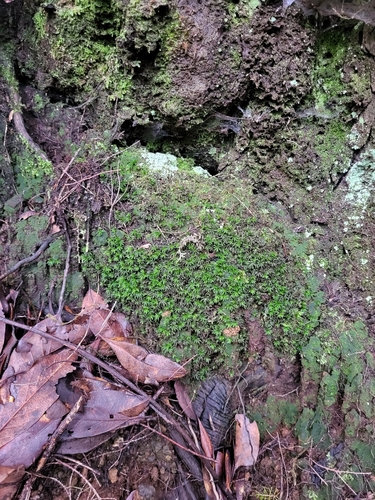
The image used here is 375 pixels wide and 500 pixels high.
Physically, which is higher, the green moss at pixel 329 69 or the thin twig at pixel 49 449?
the green moss at pixel 329 69

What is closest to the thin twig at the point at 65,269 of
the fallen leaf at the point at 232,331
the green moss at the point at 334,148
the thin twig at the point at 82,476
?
the thin twig at the point at 82,476

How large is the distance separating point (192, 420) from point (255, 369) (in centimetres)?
44

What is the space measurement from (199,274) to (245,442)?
0.89 metres

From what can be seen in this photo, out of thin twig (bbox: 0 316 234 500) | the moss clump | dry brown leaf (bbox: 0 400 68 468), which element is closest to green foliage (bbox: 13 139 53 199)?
the moss clump

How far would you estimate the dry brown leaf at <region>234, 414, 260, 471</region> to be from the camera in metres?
1.80

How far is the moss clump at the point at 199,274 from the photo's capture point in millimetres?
1972

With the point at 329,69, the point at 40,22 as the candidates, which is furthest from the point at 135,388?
the point at 40,22

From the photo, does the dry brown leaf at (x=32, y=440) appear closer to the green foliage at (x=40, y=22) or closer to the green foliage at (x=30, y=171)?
the green foliage at (x=30, y=171)

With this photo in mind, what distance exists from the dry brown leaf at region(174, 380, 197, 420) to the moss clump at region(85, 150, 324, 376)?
0.13m

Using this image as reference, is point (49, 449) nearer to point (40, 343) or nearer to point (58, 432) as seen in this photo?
point (58, 432)

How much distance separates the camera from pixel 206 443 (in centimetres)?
181

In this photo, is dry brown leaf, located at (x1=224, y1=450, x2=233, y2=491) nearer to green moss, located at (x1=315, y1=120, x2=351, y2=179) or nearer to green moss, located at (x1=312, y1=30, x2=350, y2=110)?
green moss, located at (x1=315, y1=120, x2=351, y2=179)

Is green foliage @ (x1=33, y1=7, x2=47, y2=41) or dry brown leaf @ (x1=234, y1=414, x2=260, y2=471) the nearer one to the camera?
dry brown leaf @ (x1=234, y1=414, x2=260, y2=471)

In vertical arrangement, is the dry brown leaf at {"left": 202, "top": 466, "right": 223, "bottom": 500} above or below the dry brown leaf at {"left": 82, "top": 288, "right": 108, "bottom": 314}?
below
